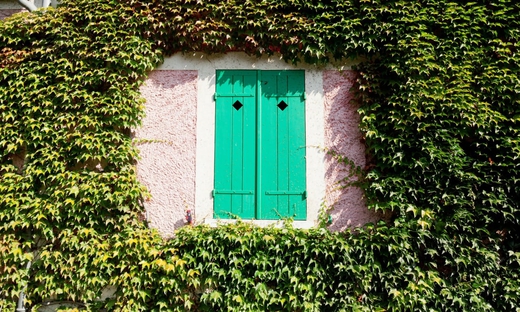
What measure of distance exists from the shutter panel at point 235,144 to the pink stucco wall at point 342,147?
91cm

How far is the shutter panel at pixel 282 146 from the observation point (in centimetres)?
425

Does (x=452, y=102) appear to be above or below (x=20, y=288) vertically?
above

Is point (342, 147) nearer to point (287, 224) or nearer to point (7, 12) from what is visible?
point (287, 224)

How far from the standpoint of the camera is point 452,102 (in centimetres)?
409

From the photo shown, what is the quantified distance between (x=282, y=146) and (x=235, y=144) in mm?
571

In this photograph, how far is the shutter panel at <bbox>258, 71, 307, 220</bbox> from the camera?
4246mm

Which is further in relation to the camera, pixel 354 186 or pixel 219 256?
pixel 354 186

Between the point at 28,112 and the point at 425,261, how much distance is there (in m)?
4.93

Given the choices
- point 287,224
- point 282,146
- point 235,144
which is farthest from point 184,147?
point 287,224

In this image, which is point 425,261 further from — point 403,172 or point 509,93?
point 509,93

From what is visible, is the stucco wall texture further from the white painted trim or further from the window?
the window

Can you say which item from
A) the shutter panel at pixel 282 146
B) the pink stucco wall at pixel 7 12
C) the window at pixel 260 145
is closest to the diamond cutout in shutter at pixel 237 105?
the window at pixel 260 145

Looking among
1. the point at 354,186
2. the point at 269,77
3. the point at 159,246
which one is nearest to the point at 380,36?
the point at 269,77

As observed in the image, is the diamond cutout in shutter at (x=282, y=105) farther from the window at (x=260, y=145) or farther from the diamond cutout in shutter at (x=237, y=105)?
the diamond cutout in shutter at (x=237, y=105)
